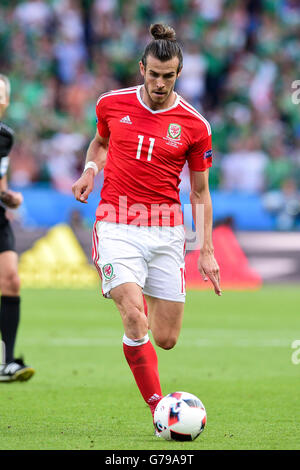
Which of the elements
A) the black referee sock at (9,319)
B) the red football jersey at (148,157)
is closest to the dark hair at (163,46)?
the red football jersey at (148,157)

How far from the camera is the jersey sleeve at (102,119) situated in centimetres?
643

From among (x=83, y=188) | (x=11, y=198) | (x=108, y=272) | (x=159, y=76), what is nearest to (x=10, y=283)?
(x=11, y=198)

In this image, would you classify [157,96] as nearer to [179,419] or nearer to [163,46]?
[163,46]

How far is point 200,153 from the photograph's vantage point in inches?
248

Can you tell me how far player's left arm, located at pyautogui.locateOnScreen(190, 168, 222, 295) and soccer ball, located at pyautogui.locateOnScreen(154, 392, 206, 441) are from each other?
889mm

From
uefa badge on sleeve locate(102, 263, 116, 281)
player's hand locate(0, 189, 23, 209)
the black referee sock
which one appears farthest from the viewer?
the black referee sock

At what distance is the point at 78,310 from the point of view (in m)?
13.4

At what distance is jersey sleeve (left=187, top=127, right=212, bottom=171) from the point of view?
629 centimetres

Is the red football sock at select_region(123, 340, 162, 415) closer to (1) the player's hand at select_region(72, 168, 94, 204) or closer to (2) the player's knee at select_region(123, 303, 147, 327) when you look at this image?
(2) the player's knee at select_region(123, 303, 147, 327)

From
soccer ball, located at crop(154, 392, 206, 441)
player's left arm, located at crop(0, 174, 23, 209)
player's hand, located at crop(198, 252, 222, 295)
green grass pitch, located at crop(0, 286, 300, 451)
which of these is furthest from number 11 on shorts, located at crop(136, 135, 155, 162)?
player's left arm, located at crop(0, 174, 23, 209)

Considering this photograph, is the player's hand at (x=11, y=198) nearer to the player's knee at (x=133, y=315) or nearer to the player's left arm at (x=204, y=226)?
the player's left arm at (x=204, y=226)

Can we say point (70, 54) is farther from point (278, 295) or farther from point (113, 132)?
point (113, 132)
